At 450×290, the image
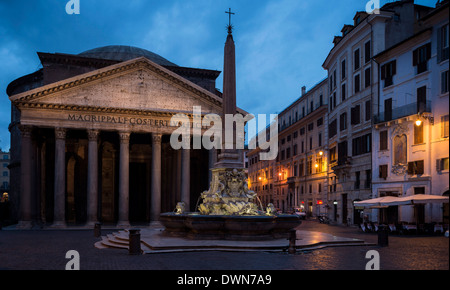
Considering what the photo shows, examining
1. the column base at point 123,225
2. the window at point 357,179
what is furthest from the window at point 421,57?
the column base at point 123,225

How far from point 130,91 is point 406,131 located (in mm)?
20442

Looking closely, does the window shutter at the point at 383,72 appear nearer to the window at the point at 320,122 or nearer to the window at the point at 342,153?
the window at the point at 342,153

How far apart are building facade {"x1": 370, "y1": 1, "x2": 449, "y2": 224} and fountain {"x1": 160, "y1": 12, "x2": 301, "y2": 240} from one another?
10.3 metres

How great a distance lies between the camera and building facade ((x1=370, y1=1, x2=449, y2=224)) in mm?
24297

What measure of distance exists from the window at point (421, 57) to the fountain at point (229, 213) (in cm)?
1268

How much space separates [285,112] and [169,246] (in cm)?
5241

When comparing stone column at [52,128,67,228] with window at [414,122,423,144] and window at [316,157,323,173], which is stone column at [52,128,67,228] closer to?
window at [414,122,423,144]

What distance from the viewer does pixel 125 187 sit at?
34875 mm

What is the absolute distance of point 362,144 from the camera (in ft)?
113

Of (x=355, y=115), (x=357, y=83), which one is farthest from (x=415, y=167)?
(x=357, y=83)

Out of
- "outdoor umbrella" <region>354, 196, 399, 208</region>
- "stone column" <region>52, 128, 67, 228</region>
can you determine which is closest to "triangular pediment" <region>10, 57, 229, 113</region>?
"stone column" <region>52, 128, 67, 228</region>

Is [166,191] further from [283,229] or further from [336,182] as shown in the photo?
[283,229]

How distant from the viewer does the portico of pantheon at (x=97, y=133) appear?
3319 centimetres
